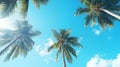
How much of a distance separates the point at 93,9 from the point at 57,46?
897 cm

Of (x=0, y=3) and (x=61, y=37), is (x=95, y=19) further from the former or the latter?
(x=0, y=3)

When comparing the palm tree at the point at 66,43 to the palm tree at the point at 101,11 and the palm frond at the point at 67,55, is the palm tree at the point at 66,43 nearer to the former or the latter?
the palm frond at the point at 67,55

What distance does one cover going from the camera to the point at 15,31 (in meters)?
33.8

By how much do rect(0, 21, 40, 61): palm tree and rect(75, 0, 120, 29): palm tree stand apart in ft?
27.1

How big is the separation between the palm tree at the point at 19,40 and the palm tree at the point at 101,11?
825 centimetres

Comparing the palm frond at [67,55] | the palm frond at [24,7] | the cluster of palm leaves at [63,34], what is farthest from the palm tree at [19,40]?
the palm frond at [24,7]

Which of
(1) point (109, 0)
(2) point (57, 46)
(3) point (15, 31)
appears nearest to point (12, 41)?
(3) point (15, 31)

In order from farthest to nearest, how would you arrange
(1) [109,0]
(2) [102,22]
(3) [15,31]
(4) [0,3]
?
(3) [15,31], (2) [102,22], (1) [109,0], (4) [0,3]

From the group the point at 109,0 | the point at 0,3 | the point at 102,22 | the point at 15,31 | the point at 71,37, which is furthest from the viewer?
the point at 71,37

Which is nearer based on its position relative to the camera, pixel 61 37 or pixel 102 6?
pixel 102 6

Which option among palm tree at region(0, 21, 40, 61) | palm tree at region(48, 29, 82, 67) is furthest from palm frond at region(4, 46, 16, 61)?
palm tree at region(48, 29, 82, 67)

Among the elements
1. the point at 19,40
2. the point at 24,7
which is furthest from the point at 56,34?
the point at 24,7

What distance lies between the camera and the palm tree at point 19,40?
109ft

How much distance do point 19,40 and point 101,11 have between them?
12.7 meters
